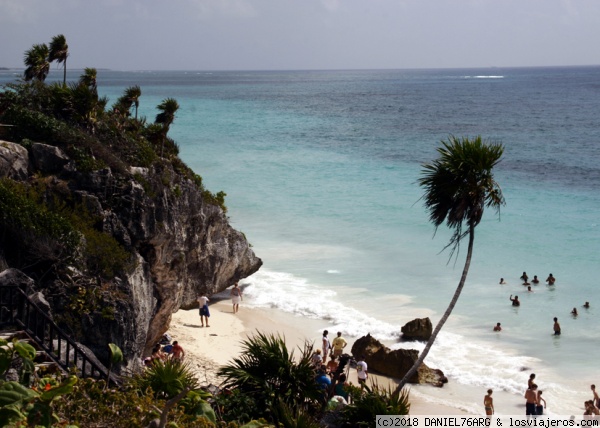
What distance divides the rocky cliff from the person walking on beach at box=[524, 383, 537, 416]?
28.7ft

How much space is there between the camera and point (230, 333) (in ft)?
70.8

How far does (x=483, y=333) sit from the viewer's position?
2259 cm

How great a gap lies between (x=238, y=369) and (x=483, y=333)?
13.8m

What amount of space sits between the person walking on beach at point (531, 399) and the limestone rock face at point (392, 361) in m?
2.42

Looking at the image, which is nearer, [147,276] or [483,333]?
[147,276]

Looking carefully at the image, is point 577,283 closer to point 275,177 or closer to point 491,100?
point 275,177

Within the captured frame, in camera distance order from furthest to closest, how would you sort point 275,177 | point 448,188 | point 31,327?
1. point 275,177
2. point 448,188
3. point 31,327

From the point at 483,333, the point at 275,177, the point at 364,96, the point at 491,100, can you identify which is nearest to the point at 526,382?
the point at 483,333

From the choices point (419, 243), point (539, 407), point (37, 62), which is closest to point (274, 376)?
point (539, 407)

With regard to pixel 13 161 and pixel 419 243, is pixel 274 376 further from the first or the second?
pixel 419 243

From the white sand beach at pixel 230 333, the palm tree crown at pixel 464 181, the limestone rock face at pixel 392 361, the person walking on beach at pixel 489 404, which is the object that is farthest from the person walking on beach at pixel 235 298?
the palm tree crown at pixel 464 181

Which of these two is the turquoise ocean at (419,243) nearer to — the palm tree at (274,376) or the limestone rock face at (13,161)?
the palm tree at (274,376)

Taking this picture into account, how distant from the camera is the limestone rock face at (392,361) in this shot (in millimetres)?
18578

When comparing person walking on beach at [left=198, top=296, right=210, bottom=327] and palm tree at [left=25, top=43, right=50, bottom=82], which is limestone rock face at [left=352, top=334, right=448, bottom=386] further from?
palm tree at [left=25, top=43, right=50, bottom=82]
